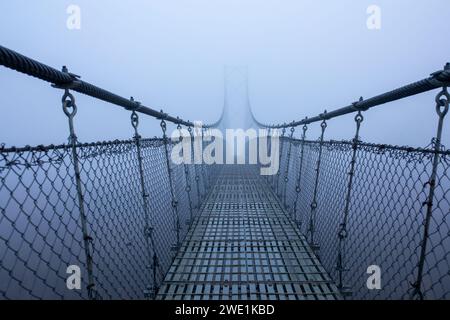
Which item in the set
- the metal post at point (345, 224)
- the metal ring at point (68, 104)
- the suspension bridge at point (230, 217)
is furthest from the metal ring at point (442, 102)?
the metal ring at point (68, 104)

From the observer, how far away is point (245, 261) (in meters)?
2.50

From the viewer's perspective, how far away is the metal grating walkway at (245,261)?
6.68 feet

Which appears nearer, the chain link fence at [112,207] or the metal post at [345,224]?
the chain link fence at [112,207]

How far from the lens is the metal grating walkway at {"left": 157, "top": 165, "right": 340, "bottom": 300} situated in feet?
6.68

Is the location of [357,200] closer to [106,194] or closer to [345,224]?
[345,224]

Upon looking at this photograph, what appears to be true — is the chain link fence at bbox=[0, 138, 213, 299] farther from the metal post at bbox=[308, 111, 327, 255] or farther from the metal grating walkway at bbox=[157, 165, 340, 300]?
the metal post at bbox=[308, 111, 327, 255]

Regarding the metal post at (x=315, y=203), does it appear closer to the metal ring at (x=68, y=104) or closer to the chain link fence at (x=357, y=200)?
the chain link fence at (x=357, y=200)

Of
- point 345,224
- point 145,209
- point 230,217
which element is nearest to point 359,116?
point 345,224

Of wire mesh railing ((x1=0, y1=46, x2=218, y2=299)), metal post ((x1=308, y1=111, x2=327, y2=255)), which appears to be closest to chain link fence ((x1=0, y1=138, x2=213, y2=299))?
wire mesh railing ((x1=0, y1=46, x2=218, y2=299))

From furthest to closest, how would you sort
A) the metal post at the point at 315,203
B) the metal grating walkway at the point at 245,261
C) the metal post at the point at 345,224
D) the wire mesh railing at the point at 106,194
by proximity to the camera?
the metal post at the point at 315,203, the metal grating walkway at the point at 245,261, the metal post at the point at 345,224, the wire mesh railing at the point at 106,194

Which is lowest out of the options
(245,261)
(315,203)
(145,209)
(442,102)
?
(245,261)

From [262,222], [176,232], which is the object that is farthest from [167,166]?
[262,222]
